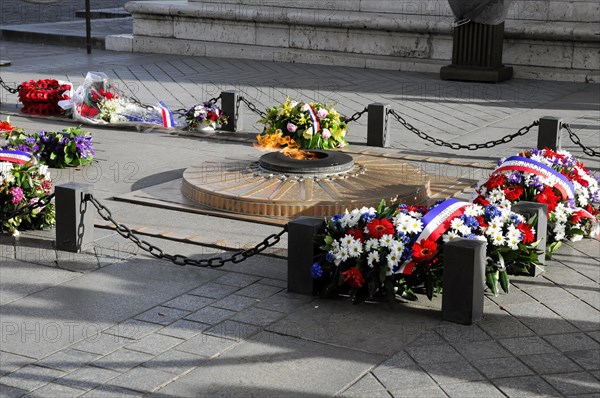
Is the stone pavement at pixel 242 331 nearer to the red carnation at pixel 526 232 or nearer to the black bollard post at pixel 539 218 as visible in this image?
the black bollard post at pixel 539 218

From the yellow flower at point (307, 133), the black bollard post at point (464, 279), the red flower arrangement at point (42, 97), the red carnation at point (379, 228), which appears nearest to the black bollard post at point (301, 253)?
the red carnation at point (379, 228)

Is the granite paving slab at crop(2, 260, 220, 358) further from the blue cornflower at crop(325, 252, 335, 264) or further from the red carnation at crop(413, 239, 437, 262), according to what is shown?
the red carnation at crop(413, 239, 437, 262)

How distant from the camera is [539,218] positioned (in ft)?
18.7

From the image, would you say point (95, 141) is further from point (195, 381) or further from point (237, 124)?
point (195, 381)

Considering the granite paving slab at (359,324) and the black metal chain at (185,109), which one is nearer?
the granite paving slab at (359,324)

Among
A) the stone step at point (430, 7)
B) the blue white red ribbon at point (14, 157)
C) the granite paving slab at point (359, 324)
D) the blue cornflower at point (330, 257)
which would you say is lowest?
the granite paving slab at point (359, 324)

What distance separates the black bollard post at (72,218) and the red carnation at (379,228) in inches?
73.7

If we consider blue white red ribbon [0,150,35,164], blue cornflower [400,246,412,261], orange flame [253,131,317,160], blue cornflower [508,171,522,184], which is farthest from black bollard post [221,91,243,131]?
blue cornflower [400,246,412,261]

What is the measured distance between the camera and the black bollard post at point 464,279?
4836 millimetres

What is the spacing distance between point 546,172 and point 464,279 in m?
1.72

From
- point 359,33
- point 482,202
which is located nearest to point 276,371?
point 482,202

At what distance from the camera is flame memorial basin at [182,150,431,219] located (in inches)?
267

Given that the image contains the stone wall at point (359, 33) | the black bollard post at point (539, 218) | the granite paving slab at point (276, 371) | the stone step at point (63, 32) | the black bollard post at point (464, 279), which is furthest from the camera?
the stone step at point (63, 32)

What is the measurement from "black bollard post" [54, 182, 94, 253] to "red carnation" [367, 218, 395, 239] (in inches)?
73.7
